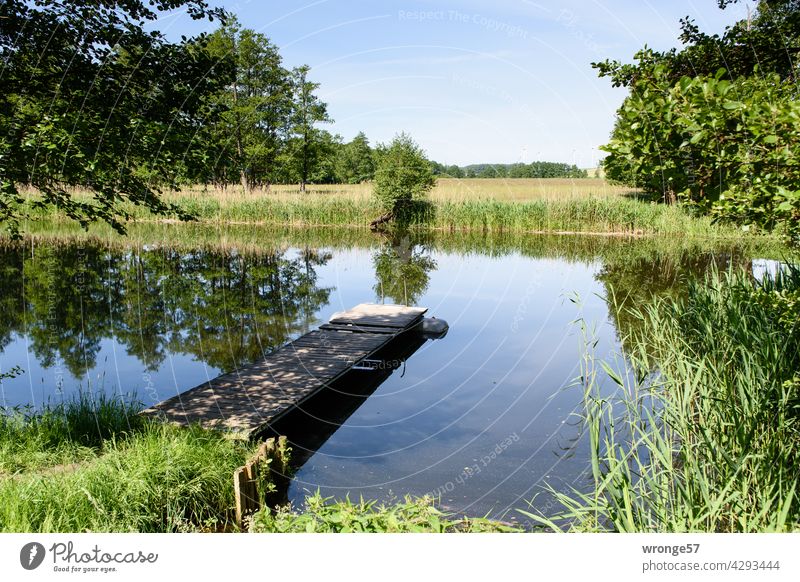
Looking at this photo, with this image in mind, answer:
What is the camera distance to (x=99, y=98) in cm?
766

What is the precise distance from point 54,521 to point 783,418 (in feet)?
18.5

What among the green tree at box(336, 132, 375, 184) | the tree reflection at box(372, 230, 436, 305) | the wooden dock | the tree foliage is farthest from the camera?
the green tree at box(336, 132, 375, 184)

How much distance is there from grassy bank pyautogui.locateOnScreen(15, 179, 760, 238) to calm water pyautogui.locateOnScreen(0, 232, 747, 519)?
356 centimetres

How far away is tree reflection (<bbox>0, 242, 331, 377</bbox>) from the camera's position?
1233cm

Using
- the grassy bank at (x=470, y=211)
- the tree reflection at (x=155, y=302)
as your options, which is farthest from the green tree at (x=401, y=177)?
the tree reflection at (x=155, y=302)

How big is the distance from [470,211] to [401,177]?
4.53 meters

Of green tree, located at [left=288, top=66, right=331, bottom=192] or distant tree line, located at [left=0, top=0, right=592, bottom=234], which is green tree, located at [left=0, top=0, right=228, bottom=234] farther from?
green tree, located at [left=288, top=66, right=331, bottom=192]

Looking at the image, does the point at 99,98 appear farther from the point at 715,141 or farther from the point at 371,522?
the point at 715,141

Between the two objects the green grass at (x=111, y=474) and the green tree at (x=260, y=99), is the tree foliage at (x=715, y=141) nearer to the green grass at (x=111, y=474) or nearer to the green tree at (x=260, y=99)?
the green grass at (x=111, y=474)

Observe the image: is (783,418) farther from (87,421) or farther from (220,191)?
(220,191)

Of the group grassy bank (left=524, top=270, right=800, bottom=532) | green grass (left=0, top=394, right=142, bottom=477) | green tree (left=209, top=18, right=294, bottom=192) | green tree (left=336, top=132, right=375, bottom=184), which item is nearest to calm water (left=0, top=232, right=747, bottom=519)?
grassy bank (left=524, top=270, right=800, bottom=532)

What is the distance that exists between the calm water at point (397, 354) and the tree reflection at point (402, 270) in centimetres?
12

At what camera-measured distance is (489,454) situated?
7898 mm

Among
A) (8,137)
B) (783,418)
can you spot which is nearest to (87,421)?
(8,137)
